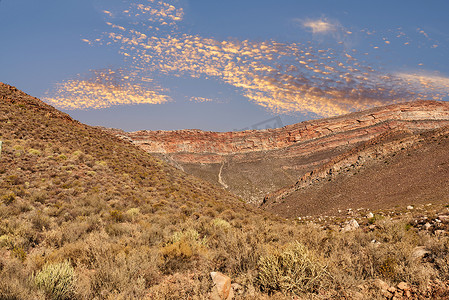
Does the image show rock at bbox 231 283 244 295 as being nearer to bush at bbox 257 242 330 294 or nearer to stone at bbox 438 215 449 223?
bush at bbox 257 242 330 294

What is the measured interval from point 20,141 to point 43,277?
53.2ft

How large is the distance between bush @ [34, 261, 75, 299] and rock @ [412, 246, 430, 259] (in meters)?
7.22

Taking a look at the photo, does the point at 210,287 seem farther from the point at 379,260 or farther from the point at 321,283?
the point at 379,260

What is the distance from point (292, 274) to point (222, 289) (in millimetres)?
1393

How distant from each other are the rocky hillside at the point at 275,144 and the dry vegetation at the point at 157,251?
37.1 metres

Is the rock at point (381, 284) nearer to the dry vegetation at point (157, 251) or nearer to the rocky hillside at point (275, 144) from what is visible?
the dry vegetation at point (157, 251)

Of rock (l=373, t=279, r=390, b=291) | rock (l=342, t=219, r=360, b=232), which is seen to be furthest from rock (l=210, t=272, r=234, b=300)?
rock (l=342, t=219, r=360, b=232)

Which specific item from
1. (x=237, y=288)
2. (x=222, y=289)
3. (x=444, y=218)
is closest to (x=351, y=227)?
(x=444, y=218)

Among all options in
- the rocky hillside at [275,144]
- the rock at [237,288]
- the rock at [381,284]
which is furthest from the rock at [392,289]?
the rocky hillside at [275,144]

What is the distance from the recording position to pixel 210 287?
436 cm

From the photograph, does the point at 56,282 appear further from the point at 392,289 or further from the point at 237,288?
the point at 392,289

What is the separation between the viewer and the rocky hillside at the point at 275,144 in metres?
59.2

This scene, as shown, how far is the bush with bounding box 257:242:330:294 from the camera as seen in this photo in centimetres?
403

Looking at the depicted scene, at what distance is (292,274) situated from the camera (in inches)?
165
